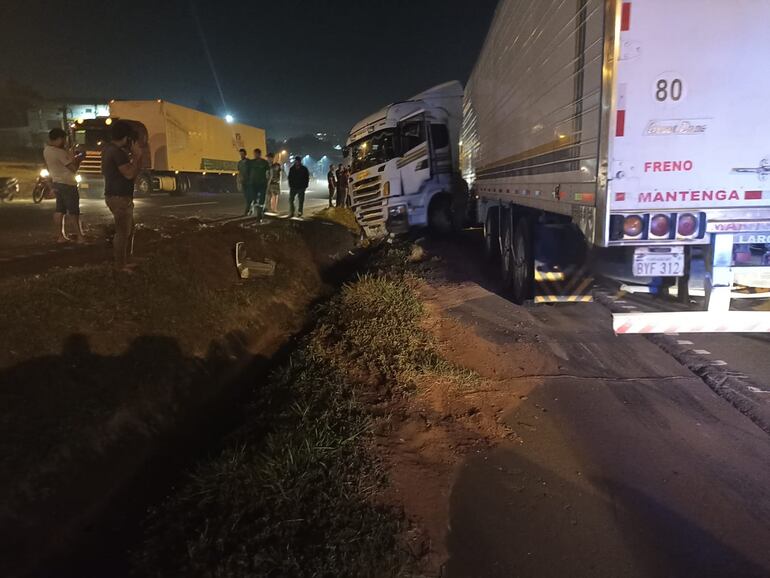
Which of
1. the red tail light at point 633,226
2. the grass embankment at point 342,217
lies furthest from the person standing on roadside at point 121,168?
the grass embankment at point 342,217

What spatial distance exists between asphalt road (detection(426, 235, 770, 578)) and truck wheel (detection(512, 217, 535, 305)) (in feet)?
6.03

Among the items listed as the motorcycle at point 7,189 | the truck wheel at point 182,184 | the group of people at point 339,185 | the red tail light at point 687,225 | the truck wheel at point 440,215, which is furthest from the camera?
the truck wheel at point 182,184

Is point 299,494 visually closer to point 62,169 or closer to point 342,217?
point 62,169

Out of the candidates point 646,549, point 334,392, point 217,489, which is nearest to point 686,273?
point 646,549

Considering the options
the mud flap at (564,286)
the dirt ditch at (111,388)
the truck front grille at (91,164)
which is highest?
the truck front grille at (91,164)

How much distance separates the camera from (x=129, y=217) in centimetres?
673

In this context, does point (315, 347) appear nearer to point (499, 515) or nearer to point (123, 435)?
point (123, 435)

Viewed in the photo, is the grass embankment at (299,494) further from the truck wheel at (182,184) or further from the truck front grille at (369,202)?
the truck wheel at (182,184)

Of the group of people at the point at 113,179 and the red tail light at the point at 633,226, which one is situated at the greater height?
the group of people at the point at 113,179

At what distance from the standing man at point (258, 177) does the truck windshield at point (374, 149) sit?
2.45 meters

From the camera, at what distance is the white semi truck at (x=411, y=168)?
42.0 ft

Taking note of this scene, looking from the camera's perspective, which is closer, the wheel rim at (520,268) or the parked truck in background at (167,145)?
the wheel rim at (520,268)

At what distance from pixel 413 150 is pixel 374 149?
1.20 metres

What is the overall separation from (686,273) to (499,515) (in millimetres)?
3060
